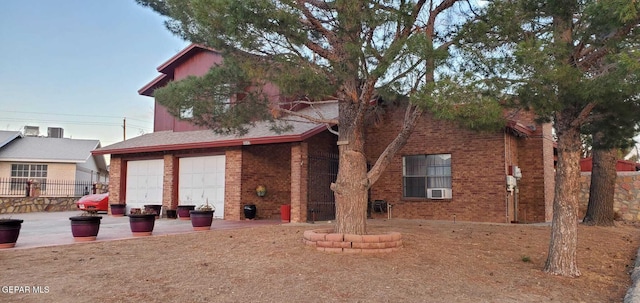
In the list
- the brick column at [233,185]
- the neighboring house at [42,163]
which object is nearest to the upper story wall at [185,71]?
the brick column at [233,185]

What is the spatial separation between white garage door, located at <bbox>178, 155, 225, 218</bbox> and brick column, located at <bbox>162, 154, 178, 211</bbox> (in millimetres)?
176

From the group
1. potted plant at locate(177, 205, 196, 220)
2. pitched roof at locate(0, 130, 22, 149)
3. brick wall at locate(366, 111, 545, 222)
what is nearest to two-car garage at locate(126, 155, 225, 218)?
potted plant at locate(177, 205, 196, 220)

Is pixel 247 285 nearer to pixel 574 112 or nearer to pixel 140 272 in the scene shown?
pixel 140 272

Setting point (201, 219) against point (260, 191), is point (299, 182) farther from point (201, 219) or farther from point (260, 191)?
point (201, 219)

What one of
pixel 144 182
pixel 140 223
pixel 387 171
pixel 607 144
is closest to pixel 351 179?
pixel 140 223

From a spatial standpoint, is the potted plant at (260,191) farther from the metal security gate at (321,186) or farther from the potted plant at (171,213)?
the potted plant at (171,213)

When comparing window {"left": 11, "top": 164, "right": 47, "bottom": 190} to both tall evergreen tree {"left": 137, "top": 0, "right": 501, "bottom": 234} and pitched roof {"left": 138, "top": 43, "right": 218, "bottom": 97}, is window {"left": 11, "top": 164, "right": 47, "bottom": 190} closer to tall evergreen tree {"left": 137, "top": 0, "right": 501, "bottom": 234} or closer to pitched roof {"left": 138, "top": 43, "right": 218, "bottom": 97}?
pitched roof {"left": 138, "top": 43, "right": 218, "bottom": 97}

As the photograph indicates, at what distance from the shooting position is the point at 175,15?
27.8 ft

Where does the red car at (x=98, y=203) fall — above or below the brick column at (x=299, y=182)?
below

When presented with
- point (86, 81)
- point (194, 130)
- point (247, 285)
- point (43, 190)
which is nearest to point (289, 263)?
point (247, 285)

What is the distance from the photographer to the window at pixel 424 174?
50.0ft

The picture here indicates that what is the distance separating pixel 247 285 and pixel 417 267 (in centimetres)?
261

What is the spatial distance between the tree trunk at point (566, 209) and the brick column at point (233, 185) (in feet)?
32.9

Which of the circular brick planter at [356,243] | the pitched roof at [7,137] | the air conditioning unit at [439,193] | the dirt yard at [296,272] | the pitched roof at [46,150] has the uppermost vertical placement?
the pitched roof at [7,137]
